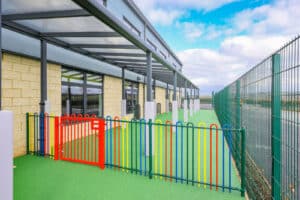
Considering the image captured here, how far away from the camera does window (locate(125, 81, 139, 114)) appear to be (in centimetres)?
1331

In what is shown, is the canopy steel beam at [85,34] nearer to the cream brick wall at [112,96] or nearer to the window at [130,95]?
the cream brick wall at [112,96]

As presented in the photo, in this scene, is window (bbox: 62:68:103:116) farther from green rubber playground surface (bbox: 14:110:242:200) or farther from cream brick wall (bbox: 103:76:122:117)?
green rubber playground surface (bbox: 14:110:242:200)

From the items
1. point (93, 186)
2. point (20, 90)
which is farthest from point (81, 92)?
point (93, 186)

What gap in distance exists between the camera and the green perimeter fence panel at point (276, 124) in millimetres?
1961

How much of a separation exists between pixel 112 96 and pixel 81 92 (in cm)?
249

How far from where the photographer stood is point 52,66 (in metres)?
6.85

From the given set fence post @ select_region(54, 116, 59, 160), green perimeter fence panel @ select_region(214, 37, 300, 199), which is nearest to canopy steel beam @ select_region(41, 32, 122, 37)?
fence post @ select_region(54, 116, 59, 160)

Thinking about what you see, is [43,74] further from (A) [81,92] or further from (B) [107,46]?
(A) [81,92]

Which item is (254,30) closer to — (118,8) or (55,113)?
(118,8)

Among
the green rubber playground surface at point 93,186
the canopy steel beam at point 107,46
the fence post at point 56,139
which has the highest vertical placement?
the canopy steel beam at point 107,46

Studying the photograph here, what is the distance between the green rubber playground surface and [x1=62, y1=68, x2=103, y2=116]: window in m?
3.47

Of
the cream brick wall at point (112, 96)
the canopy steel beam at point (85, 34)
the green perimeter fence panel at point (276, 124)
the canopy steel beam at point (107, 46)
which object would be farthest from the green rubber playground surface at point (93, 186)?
the cream brick wall at point (112, 96)

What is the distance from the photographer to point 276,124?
8.43 feet

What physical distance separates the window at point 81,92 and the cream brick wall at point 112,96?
1.04 ft
